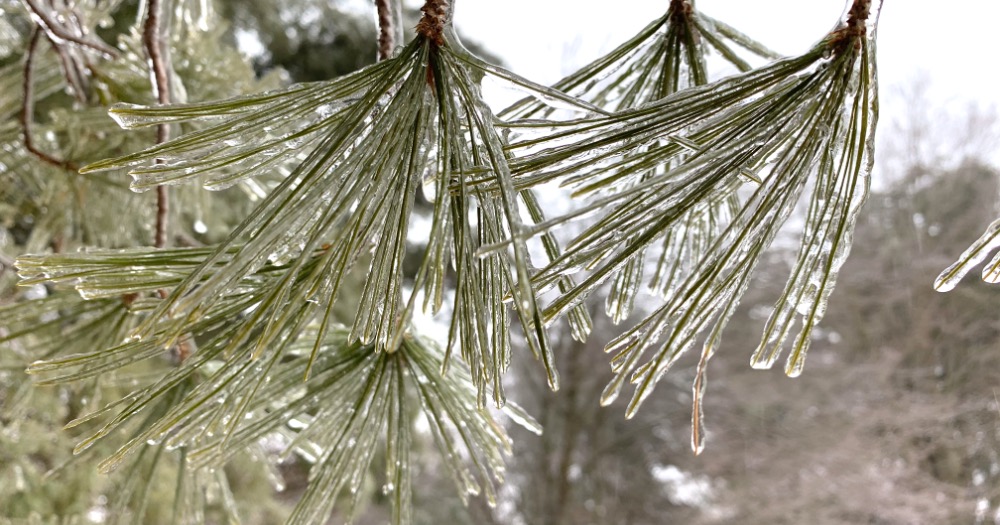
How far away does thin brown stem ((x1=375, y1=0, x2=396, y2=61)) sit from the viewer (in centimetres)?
34

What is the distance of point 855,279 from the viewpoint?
509cm

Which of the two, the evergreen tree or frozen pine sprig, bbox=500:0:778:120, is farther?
frozen pine sprig, bbox=500:0:778:120

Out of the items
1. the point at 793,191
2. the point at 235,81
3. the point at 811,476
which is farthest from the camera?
the point at 811,476

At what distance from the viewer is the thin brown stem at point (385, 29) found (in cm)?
34

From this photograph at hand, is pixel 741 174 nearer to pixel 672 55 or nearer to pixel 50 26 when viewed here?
pixel 672 55

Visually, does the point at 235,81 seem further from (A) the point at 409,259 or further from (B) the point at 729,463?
(B) the point at 729,463

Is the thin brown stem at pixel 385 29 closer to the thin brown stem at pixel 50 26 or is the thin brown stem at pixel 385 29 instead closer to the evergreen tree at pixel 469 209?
the evergreen tree at pixel 469 209

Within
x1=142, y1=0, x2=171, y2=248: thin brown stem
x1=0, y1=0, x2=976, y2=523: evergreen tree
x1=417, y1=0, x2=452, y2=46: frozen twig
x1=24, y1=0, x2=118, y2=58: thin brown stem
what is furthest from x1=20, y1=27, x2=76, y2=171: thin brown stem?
x1=417, y1=0, x2=452, y2=46: frozen twig

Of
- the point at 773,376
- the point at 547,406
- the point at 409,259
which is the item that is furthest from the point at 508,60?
the point at 773,376

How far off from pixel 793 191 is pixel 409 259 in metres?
4.03

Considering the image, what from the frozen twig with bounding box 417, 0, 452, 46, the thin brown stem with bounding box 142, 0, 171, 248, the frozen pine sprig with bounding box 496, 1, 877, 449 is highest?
the thin brown stem with bounding box 142, 0, 171, 248

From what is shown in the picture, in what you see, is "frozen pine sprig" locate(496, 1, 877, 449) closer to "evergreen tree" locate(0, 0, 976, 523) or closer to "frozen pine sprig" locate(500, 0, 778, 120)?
"evergreen tree" locate(0, 0, 976, 523)

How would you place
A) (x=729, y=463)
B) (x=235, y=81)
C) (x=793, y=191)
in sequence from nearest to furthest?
(x=793, y=191), (x=235, y=81), (x=729, y=463)

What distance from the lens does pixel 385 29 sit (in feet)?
1.14
